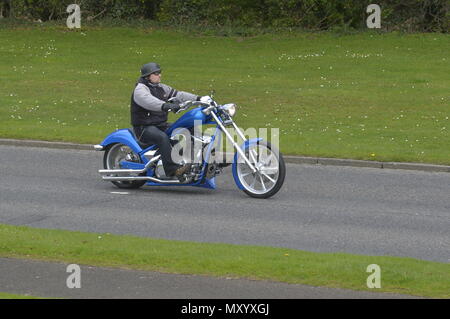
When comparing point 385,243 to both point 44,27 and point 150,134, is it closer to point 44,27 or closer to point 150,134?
point 150,134

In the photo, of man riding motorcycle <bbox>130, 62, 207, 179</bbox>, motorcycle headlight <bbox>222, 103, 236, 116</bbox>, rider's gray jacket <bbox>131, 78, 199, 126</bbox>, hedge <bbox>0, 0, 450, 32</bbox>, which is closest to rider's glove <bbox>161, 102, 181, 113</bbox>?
man riding motorcycle <bbox>130, 62, 207, 179</bbox>

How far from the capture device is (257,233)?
1212 centimetres

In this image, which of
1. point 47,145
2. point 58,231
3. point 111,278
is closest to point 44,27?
point 47,145

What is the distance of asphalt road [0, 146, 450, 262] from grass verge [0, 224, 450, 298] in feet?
2.21

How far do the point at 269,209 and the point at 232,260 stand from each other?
3.50m

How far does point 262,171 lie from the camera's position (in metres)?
14.3

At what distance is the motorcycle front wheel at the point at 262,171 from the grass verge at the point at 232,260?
3.05 m

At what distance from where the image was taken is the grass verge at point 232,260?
31.1ft

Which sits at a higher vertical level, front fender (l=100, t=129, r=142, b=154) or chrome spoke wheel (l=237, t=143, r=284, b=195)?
front fender (l=100, t=129, r=142, b=154)

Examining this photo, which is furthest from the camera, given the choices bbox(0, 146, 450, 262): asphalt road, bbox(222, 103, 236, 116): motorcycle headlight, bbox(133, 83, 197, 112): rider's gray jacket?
bbox(133, 83, 197, 112): rider's gray jacket

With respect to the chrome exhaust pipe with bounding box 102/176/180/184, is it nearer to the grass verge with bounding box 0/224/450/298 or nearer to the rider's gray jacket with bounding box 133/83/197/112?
the rider's gray jacket with bounding box 133/83/197/112

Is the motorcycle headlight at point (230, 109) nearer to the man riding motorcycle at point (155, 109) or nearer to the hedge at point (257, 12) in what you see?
the man riding motorcycle at point (155, 109)

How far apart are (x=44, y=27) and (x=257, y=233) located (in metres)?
30.3

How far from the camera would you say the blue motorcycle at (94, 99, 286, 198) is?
14203 millimetres
